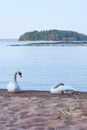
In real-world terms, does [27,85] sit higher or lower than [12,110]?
lower

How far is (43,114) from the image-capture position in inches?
355

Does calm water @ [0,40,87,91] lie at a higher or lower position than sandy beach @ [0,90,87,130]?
lower

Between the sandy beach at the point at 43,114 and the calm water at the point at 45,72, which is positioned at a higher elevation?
the sandy beach at the point at 43,114

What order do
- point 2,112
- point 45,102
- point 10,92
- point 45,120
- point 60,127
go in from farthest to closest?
point 10,92 < point 45,102 < point 2,112 < point 45,120 < point 60,127

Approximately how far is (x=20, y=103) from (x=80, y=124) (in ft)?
9.05

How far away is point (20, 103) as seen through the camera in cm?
1054

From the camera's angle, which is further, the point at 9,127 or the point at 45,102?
the point at 45,102

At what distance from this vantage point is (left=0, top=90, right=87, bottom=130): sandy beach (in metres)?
8.03

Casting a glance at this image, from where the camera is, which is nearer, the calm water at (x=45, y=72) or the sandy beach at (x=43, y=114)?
the sandy beach at (x=43, y=114)

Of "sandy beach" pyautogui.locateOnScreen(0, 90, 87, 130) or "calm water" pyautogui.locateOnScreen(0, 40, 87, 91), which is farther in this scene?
"calm water" pyautogui.locateOnScreen(0, 40, 87, 91)

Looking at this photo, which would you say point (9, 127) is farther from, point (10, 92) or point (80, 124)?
point (10, 92)

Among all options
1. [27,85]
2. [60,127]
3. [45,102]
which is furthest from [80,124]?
[27,85]

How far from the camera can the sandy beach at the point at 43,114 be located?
8.03 meters

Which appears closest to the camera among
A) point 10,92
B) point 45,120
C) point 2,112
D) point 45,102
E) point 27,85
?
point 45,120
